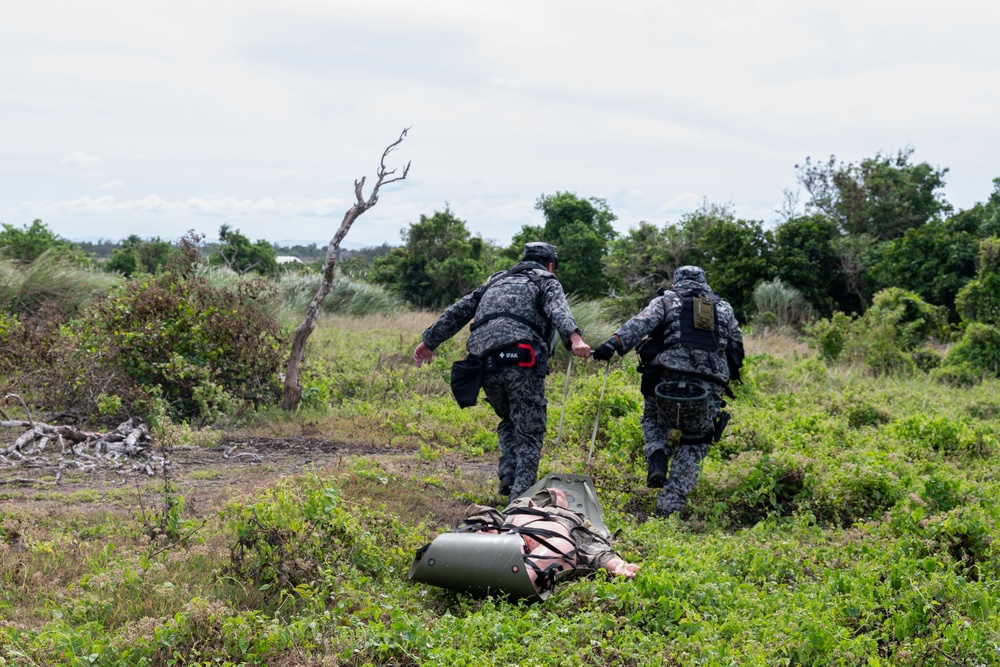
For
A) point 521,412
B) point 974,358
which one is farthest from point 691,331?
point 974,358

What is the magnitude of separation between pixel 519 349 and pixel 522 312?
0.89 ft

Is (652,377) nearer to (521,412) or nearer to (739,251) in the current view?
(521,412)

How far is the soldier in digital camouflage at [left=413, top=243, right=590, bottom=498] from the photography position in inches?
235

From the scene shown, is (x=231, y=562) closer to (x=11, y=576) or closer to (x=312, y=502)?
(x=312, y=502)

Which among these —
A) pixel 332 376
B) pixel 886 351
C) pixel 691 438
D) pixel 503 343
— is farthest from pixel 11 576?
pixel 886 351

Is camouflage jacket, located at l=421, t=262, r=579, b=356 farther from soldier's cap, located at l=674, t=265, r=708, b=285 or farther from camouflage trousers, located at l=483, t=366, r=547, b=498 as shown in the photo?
soldier's cap, located at l=674, t=265, r=708, b=285

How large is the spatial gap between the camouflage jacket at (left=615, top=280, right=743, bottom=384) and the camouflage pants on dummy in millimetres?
154

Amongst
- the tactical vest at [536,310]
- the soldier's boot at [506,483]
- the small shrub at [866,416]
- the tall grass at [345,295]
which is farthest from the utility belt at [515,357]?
the tall grass at [345,295]

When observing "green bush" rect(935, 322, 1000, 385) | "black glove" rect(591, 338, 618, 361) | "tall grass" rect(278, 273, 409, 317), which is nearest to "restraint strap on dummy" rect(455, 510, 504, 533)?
"black glove" rect(591, 338, 618, 361)

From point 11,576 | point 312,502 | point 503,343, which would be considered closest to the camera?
point 11,576

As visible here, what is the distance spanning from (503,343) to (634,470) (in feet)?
5.96

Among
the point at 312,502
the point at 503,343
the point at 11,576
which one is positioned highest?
the point at 503,343

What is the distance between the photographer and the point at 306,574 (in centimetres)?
427

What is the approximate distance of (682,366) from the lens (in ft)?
19.9
